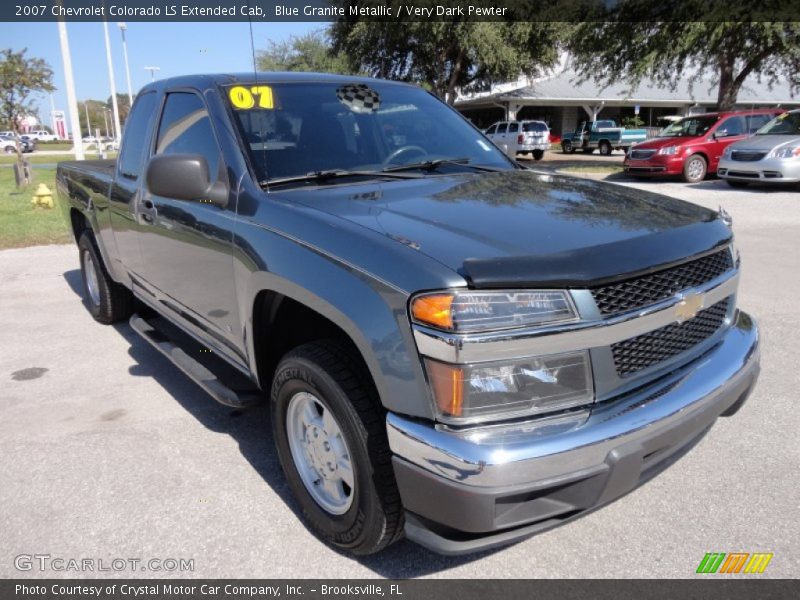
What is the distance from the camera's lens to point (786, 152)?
1324cm

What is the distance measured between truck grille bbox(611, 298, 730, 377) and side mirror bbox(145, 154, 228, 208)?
1881mm

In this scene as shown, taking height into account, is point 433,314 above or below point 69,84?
below

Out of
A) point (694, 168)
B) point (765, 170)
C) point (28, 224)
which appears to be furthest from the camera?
point (694, 168)

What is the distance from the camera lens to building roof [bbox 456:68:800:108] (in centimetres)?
3634

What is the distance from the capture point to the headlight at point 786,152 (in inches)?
518

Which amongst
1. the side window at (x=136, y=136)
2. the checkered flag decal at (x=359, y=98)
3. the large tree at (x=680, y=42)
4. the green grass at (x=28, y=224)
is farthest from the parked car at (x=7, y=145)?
the checkered flag decal at (x=359, y=98)

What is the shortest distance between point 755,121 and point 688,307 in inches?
678

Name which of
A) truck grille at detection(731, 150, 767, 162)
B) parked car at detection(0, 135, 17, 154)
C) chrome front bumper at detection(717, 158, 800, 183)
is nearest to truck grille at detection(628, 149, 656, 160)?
chrome front bumper at detection(717, 158, 800, 183)

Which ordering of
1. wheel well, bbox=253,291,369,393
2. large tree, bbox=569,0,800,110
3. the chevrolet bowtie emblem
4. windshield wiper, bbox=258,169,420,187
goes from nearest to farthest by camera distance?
the chevrolet bowtie emblem → wheel well, bbox=253,291,369,393 → windshield wiper, bbox=258,169,420,187 → large tree, bbox=569,0,800,110

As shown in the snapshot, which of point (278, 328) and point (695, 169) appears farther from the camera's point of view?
point (695, 169)

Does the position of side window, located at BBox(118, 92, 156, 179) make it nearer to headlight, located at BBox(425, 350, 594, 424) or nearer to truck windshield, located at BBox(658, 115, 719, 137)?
headlight, located at BBox(425, 350, 594, 424)

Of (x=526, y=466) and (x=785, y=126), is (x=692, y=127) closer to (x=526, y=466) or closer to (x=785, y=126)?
(x=785, y=126)

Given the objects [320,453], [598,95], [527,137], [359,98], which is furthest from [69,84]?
[598,95]

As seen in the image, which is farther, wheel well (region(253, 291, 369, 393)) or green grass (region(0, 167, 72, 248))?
green grass (region(0, 167, 72, 248))
